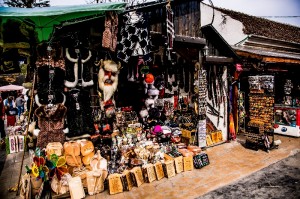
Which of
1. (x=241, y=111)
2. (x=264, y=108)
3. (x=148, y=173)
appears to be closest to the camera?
(x=148, y=173)

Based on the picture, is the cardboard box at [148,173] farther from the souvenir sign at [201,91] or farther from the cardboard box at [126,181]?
the souvenir sign at [201,91]

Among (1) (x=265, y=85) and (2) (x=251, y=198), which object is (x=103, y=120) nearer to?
(2) (x=251, y=198)

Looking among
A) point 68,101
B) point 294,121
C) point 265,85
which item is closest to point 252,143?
point 265,85

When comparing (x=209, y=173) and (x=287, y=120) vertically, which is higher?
(x=287, y=120)

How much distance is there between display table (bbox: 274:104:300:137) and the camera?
34.7 ft

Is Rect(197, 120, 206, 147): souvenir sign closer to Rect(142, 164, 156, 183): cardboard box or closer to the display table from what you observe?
Rect(142, 164, 156, 183): cardboard box

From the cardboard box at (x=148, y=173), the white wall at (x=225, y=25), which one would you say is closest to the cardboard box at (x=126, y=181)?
the cardboard box at (x=148, y=173)

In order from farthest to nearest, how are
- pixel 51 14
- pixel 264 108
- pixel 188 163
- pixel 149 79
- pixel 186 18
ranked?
pixel 264 108 < pixel 186 18 < pixel 149 79 < pixel 188 163 < pixel 51 14

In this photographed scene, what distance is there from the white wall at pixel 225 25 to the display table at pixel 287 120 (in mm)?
5459

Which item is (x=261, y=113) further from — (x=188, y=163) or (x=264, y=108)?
(x=188, y=163)

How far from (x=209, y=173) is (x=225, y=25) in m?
11.0

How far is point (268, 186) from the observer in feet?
20.5

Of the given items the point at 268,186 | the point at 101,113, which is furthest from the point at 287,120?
the point at 101,113

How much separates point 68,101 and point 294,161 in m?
8.11
